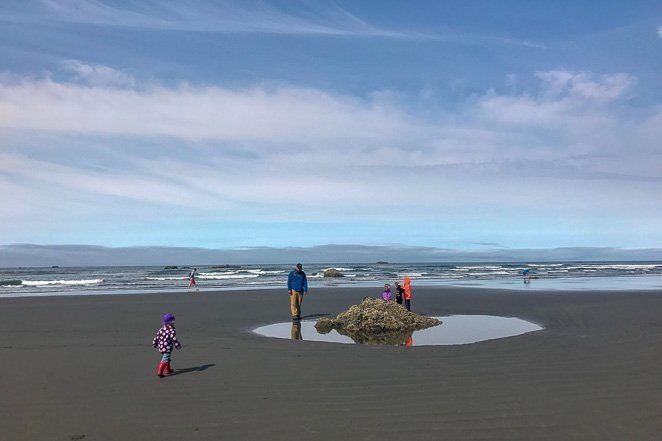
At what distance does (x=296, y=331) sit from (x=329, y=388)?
7862 millimetres

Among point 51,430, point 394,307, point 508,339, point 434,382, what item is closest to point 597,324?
point 508,339

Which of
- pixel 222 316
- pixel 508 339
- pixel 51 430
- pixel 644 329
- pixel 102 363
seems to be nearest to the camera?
pixel 51 430

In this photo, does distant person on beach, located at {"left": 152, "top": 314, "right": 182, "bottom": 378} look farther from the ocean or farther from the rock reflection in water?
the ocean

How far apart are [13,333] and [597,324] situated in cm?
1892

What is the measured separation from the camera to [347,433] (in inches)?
251

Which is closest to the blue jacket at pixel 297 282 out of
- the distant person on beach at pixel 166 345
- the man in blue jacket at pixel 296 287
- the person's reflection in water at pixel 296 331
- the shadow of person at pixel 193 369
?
the man in blue jacket at pixel 296 287

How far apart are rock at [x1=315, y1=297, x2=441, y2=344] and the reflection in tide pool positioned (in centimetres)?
41

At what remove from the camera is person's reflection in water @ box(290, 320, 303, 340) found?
14.8 metres

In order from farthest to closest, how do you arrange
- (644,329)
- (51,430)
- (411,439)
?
(644,329) → (51,430) → (411,439)

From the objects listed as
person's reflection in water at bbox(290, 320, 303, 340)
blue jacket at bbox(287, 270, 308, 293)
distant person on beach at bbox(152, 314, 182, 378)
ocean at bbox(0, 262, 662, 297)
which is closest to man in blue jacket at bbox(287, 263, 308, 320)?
blue jacket at bbox(287, 270, 308, 293)

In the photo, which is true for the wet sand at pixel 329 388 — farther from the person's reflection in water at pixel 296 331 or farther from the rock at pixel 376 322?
the rock at pixel 376 322

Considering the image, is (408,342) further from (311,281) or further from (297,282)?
(311,281)

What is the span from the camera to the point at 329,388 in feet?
27.9

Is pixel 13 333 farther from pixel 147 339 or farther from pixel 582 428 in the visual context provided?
pixel 582 428
